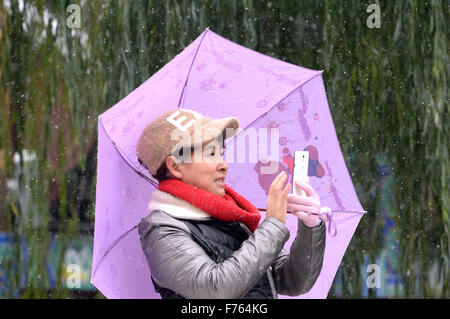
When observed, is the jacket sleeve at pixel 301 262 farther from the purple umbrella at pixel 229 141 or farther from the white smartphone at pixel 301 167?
the purple umbrella at pixel 229 141

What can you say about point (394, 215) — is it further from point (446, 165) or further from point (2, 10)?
point (2, 10)

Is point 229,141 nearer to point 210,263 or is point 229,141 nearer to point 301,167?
point 301,167

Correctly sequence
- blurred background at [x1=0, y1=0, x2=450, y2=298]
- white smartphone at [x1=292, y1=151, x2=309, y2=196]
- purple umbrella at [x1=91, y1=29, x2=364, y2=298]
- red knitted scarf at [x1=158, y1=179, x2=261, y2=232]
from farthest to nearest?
blurred background at [x1=0, y1=0, x2=450, y2=298], purple umbrella at [x1=91, y1=29, x2=364, y2=298], white smartphone at [x1=292, y1=151, x2=309, y2=196], red knitted scarf at [x1=158, y1=179, x2=261, y2=232]

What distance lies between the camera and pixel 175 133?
95.3 inches

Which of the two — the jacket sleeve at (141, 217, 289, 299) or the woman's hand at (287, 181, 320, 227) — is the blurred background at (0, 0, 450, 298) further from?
the jacket sleeve at (141, 217, 289, 299)

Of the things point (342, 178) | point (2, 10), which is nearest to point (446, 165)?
point (342, 178)

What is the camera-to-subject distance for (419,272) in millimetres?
4980

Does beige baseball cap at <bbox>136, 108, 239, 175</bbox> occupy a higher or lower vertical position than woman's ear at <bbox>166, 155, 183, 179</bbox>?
higher

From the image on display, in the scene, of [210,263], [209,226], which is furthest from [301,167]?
[210,263]

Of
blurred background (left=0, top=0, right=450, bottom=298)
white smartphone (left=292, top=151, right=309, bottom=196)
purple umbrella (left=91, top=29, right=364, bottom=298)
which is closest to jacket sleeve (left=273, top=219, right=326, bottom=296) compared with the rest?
white smartphone (left=292, top=151, right=309, bottom=196)

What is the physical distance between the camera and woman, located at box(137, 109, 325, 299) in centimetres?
219

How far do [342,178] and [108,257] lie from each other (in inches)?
37.2

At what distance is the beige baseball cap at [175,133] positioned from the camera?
2418 millimetres

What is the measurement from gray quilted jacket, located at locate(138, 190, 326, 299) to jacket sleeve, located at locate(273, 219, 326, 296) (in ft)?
0.11
